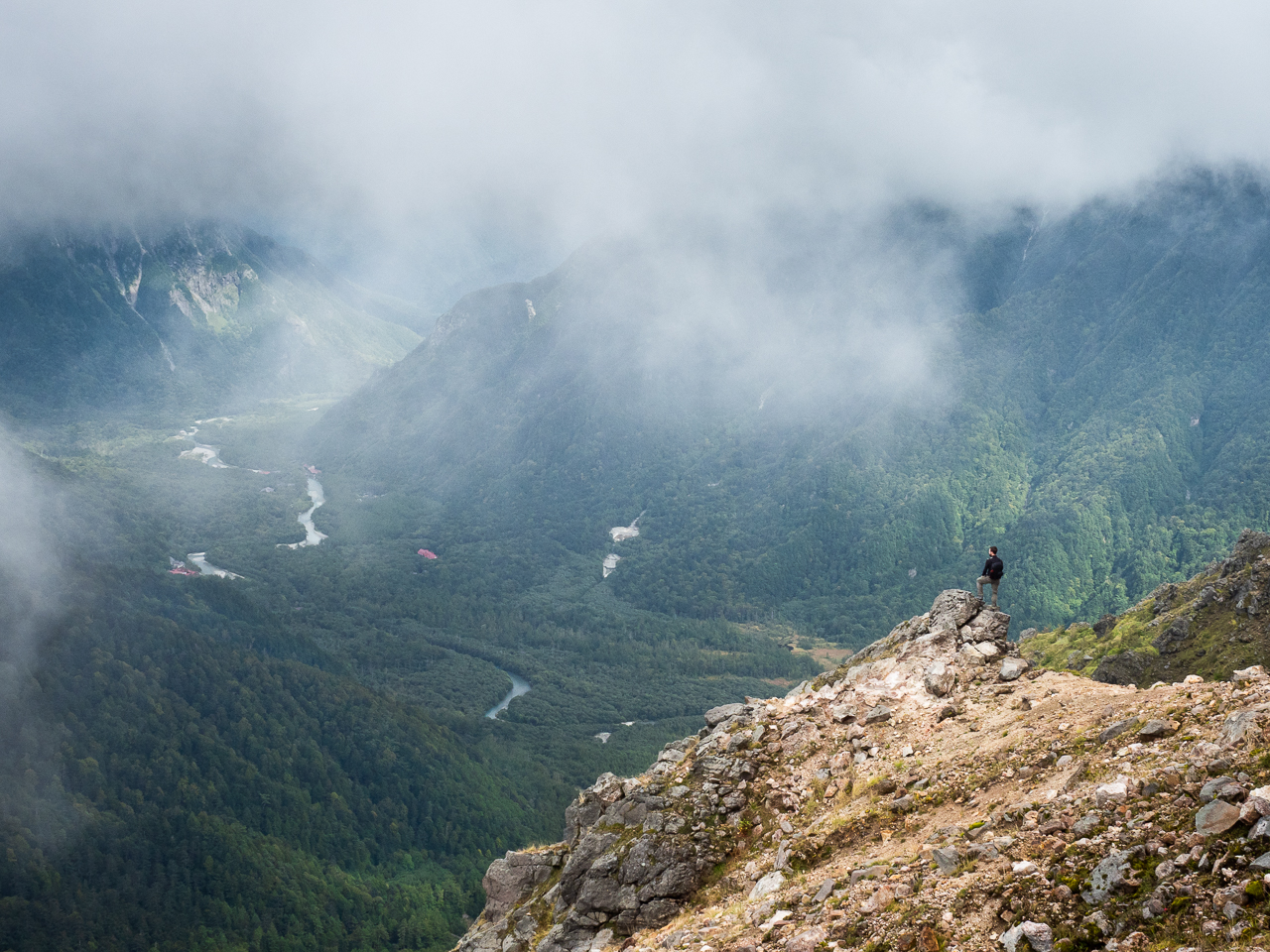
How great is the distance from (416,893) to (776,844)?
15346cm

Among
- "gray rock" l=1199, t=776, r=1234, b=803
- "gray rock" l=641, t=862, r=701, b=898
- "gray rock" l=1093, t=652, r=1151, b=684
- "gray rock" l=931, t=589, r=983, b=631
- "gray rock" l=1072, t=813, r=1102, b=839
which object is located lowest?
"gray rock" l=1199, t=776, r=1234, b=803

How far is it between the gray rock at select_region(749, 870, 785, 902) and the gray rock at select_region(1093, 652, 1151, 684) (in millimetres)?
52716

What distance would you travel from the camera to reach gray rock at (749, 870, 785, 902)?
29.5 metres

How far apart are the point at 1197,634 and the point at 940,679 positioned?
4800 centimetres

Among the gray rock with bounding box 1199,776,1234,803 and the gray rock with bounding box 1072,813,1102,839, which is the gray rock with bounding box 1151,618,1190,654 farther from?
the gray rock with bounding box 1199,776,1234,803

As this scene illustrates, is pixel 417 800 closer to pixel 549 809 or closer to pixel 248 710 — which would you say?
pixel 549 809

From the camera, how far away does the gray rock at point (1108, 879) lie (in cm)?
1802

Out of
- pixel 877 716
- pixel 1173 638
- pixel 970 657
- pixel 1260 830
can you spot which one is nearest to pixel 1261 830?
pixel 1260 830

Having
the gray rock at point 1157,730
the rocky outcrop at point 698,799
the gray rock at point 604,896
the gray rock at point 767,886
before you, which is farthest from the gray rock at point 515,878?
the gray rock at point 1157,730

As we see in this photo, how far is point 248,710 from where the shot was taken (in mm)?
189625

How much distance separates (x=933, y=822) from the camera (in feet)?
91.1

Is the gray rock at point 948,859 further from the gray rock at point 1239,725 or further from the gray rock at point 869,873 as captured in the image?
the gray rock at point 1239,725

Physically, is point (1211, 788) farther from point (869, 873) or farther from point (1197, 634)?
point (1197, 634)

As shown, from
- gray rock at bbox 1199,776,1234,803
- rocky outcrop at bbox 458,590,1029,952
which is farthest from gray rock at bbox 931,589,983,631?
gray rock at bbox 1199,776,1234,803
